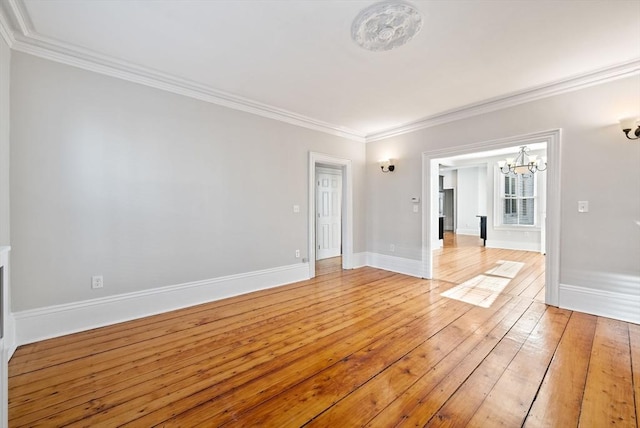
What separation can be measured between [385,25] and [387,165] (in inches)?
119

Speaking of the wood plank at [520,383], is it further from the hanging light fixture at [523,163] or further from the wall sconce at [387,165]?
the hanging light fixture at [523,163]

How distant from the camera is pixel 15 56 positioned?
2.35m

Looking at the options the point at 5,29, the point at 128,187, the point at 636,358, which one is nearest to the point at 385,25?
the point at 128,187

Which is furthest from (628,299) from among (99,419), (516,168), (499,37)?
(99,419)

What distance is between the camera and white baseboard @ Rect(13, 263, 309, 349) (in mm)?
2422

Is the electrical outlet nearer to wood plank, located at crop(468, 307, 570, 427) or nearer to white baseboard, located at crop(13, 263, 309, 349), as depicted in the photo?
white baseboard, located at crop(13, 263, 309, 349)

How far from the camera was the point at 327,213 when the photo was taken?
6.42 meters

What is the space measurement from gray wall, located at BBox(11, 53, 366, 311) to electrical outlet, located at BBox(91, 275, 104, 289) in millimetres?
39

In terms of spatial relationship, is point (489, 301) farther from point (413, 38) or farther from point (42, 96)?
point (42, 96)

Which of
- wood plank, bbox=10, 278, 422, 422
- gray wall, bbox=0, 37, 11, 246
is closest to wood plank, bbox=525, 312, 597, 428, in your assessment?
wood plank, bbox=10, 278, 422, 422

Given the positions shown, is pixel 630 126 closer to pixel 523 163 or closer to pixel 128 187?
pixel 523 163

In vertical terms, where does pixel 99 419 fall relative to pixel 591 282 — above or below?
below

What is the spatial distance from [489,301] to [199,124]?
14.6ft

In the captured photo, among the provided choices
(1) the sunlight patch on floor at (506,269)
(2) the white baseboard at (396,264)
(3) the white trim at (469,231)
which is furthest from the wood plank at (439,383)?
(3) the white trim at (469,231)
